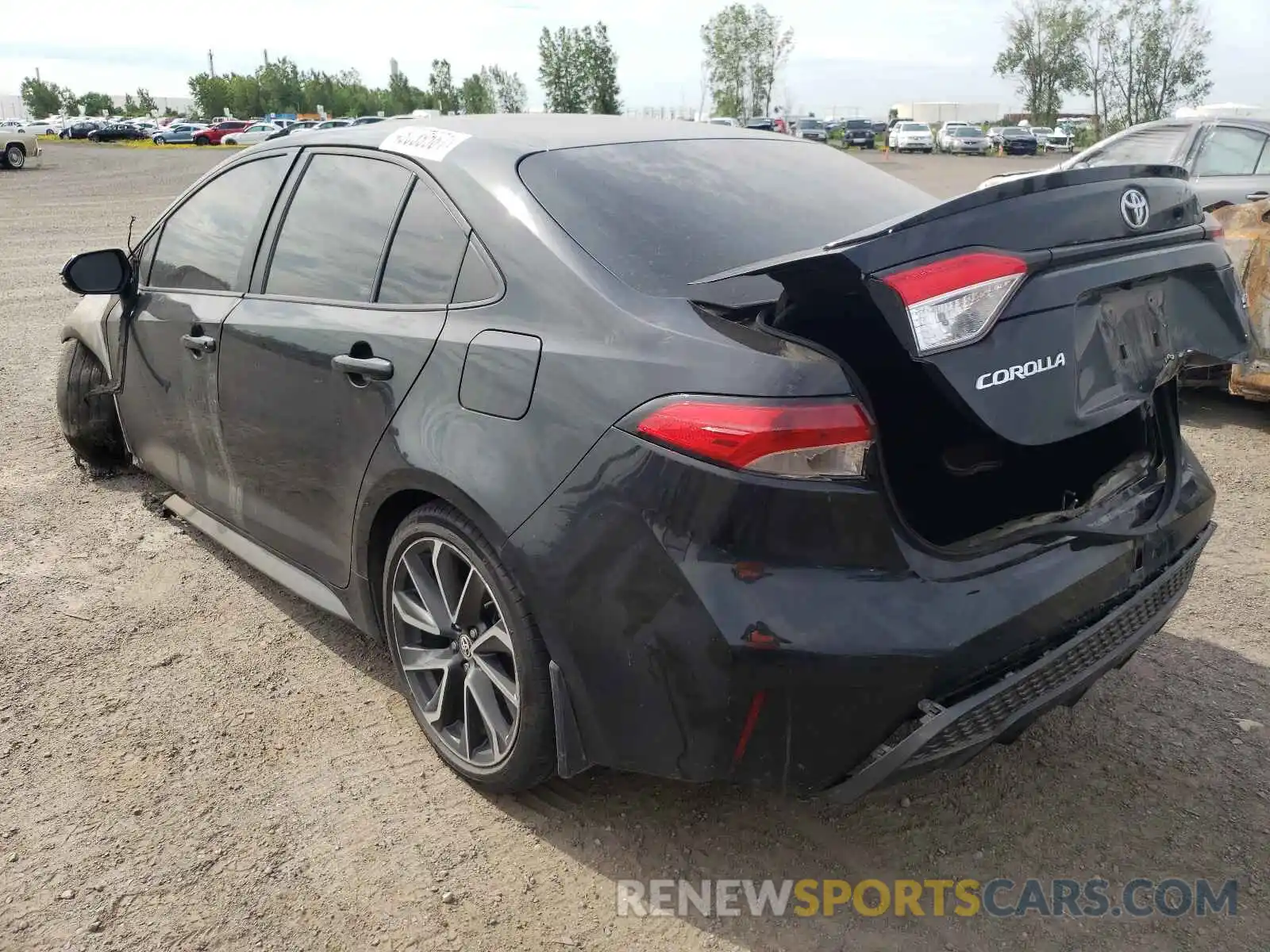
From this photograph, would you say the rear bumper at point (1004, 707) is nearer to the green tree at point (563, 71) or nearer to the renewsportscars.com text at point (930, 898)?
the renewsportscars.com text at point (930, 898)

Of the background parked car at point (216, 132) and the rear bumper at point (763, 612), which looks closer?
the rear bumper at point (763, 612)

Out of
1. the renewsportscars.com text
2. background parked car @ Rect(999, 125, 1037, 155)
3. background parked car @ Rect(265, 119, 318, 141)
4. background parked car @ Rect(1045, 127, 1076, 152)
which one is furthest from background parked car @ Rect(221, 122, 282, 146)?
the renewsportscars.com text

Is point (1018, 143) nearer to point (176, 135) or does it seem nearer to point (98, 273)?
point (176, 135)

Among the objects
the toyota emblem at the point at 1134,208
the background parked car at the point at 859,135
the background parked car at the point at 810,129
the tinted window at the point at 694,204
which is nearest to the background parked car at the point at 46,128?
the background parked car at the point at 810,129

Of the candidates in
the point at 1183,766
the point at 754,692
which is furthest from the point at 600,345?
the point at 1183,766

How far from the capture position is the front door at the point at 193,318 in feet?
11.3

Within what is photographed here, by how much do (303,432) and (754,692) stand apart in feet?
5.40

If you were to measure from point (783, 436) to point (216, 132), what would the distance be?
66.2 metres

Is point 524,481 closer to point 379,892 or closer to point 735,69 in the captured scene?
point 379,892

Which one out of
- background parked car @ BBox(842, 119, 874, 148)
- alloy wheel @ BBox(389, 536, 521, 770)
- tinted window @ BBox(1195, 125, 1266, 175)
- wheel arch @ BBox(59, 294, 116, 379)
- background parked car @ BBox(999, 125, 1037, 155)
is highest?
background parked car @ BBox(842, 119, 874, 148)

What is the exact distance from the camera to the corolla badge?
1.97 metres

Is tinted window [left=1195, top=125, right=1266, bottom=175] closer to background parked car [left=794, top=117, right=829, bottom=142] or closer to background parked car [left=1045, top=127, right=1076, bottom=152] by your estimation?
background parked car [left=794, top=117, right=829, bottom=142]

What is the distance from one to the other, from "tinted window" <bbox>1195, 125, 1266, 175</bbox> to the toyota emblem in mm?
7464

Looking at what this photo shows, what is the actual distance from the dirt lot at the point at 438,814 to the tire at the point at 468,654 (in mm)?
143
